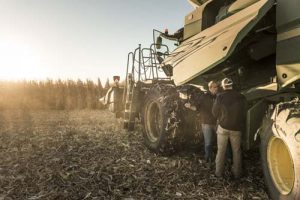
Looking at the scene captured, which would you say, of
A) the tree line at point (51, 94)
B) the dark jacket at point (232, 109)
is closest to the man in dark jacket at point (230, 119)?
the dark jacket at point (232, 109)

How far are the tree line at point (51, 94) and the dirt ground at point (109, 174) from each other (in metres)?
13.1

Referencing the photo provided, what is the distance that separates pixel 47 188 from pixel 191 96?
3008 mm

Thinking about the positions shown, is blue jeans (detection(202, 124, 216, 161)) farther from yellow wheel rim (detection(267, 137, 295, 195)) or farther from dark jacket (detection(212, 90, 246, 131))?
yellow wheel rim (detection(267, 137, 295, 195))

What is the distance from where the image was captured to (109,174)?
6.35 m

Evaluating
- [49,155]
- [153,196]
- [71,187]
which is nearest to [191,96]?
[153,196]

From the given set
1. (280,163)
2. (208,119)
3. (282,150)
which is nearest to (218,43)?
(282,150)

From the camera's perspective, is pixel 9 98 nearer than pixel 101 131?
No

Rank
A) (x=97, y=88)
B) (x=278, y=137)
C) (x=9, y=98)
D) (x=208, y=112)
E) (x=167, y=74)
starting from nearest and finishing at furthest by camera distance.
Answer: (x=278, y=137) → (x=208, y=112) → (x=167, y=74) → (x=9, y=98) → (x=97, y=88)

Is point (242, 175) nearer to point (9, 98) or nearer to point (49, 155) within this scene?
point (49, 155)

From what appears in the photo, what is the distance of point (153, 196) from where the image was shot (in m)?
5.31

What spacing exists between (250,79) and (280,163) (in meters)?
1.79

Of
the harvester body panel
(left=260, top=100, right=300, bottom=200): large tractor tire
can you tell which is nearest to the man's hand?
the harvester body panel

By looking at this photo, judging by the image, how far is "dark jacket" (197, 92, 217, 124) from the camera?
671 cm

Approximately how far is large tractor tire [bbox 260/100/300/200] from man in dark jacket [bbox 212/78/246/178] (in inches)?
33.4
